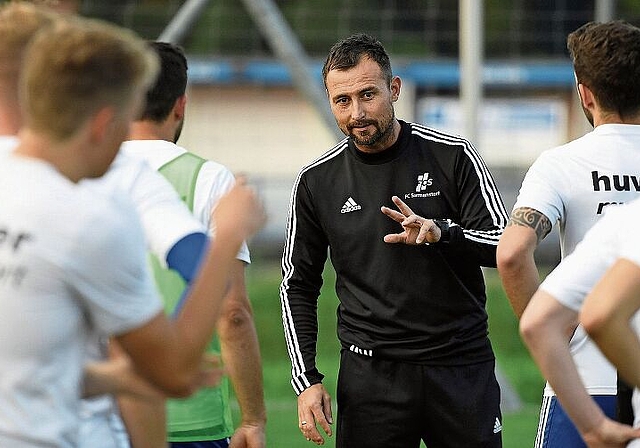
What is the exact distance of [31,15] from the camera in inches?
121

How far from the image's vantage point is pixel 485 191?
491cm

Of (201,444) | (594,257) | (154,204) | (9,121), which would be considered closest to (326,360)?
(201,444)

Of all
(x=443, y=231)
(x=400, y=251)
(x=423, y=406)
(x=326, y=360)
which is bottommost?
(x=326, y=360)

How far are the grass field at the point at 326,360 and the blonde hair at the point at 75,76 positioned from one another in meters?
6.31

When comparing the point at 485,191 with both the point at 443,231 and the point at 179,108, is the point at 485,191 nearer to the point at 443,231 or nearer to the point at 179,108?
the point at 443,231

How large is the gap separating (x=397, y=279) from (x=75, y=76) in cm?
256

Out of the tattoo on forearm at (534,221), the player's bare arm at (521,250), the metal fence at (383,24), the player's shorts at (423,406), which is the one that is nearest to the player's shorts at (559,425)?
the player's bare arm at (521,250)

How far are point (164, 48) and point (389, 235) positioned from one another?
107cm

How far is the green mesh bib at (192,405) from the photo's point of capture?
398 cm

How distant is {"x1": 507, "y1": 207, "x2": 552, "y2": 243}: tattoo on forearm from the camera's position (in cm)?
397

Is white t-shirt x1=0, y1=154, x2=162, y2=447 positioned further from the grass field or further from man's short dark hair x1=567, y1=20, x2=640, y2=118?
the grass field

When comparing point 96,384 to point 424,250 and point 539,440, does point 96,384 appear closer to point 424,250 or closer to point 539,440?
point 539,440

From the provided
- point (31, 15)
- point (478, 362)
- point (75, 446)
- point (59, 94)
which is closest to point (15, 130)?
point (31, 15)

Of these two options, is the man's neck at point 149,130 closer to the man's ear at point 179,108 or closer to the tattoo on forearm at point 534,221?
the man's ear at point 179,108
